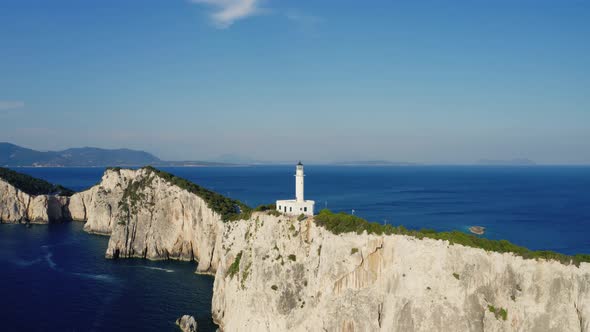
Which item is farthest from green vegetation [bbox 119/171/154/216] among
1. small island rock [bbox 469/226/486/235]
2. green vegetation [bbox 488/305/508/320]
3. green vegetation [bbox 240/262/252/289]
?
green vegetation [bbox 488/305/508/320]

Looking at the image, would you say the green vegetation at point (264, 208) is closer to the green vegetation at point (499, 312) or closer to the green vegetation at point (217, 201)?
the green vegetation at point (217, 201)

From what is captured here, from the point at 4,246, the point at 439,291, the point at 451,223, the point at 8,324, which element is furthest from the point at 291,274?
the point at 4,246

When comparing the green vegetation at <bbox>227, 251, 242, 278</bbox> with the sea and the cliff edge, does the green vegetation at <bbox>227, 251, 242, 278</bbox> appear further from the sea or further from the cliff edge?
the cliff edge

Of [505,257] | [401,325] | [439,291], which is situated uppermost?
[505,257]

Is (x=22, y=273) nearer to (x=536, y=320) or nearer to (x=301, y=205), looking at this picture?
(x=301, y=205)

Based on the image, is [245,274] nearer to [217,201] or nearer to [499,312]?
[499,312]

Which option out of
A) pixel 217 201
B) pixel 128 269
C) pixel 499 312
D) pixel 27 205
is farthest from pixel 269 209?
pixel 27 205
